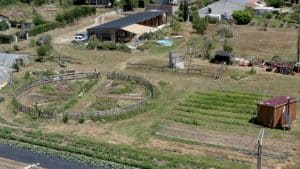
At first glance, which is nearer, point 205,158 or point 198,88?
point 205,158

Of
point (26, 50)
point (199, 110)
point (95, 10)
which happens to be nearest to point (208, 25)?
point (95, 10)

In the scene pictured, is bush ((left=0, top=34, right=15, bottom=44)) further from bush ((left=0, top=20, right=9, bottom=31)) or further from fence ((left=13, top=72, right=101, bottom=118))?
fence ((left=13, top=72, right=101, bottom=118))

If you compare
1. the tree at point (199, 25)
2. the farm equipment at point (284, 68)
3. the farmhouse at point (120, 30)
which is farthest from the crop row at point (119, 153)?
the tree at point (199, 25)

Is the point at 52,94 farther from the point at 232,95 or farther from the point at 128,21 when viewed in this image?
the point at 128,21

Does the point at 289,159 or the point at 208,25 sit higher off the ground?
the point at 208,25

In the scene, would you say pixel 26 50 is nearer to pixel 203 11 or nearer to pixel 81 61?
pixel 81 61

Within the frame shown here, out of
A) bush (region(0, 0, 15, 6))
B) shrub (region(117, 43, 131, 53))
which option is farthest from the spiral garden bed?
bush (region(0, 0, 15, 6))

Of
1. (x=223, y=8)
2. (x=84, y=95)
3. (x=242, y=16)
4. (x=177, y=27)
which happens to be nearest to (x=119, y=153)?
(x=84, y=95)
